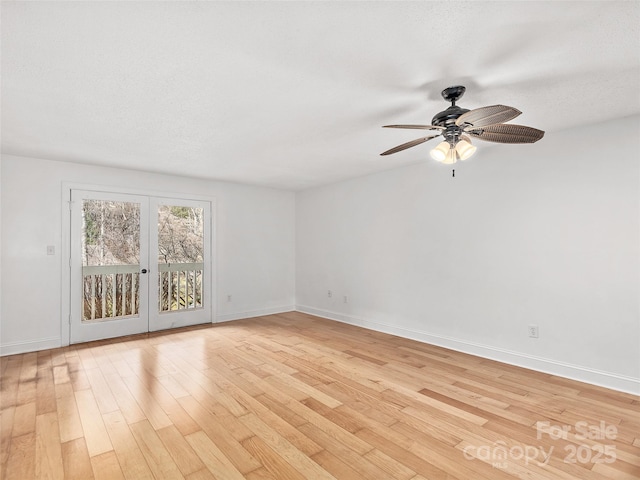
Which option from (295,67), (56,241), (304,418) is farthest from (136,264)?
(295,67)

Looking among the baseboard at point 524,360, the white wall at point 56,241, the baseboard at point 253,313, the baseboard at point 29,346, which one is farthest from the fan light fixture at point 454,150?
the baseboard at point 29,346

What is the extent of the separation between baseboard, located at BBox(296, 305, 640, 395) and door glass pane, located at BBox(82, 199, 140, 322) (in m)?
3.53

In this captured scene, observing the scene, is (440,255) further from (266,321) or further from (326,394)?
(266,321)

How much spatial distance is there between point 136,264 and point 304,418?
11.9 ft

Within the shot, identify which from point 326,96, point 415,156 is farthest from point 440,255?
point 326,96

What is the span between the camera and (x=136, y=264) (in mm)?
4805

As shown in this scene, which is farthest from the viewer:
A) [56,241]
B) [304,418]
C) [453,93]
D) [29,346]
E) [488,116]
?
[56,241]

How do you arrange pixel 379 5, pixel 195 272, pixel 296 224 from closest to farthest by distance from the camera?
pixel 379 5 < pixel 195 272 < pixel 296 224

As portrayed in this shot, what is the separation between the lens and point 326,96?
8.08ft

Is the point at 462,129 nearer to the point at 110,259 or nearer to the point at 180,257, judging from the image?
the point at 180,257

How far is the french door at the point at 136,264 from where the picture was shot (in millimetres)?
4414

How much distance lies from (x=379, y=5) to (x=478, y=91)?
1.21 m

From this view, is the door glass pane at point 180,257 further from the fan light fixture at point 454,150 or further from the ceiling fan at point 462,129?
the fan light fixture at point 454,150

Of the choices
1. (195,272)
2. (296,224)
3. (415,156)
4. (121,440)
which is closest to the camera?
(121,440)
